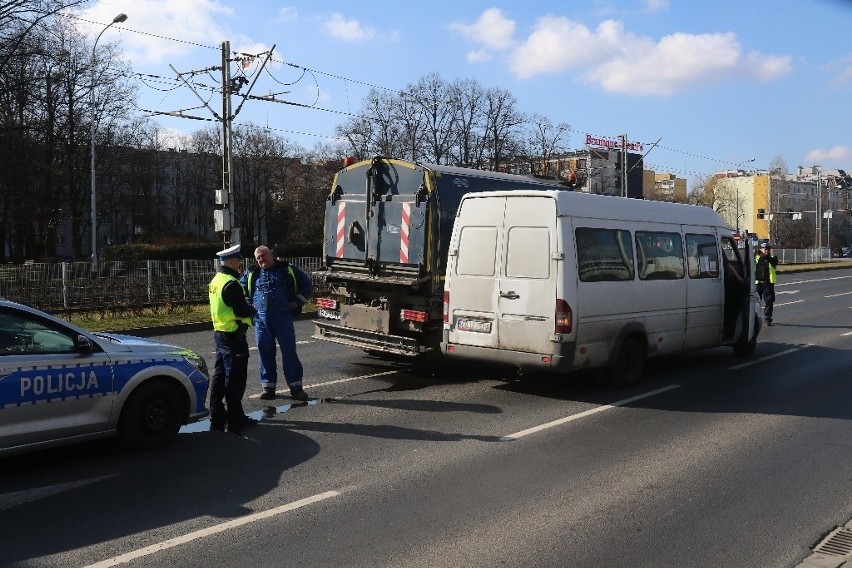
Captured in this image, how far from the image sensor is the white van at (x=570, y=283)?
8805 mm

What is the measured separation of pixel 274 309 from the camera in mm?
8891

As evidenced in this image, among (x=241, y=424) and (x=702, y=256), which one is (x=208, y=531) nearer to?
(x=241, y=424)

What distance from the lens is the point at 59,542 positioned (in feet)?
15.5

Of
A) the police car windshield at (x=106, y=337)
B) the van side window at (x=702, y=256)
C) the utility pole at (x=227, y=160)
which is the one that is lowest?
the police car windshield at (x=106, y=337)

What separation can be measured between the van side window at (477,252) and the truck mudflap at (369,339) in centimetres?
133

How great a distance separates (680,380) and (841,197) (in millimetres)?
161153

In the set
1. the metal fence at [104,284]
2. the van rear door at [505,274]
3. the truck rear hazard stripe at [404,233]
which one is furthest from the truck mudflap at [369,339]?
the metal fence at [104,284]

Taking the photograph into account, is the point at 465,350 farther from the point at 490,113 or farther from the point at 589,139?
the point at 589,139

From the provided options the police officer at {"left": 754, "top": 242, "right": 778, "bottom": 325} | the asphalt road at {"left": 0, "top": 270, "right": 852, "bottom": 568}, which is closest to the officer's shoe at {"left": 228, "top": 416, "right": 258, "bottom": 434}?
the asphalt road at {"left": 0, "top": 270, "right": 852, "bottom": 568}

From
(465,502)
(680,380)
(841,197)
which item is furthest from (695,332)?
(841,197)

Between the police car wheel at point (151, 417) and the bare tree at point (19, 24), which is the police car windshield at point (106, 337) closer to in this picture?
the police car wheel at point (151, 417)

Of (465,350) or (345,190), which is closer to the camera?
(465,350)

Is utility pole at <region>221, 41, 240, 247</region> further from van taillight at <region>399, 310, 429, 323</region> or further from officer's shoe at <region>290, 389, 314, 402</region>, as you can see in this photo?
officer's shoe at <region>290, 389, 314, 402</region>

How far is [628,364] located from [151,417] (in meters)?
5.87
